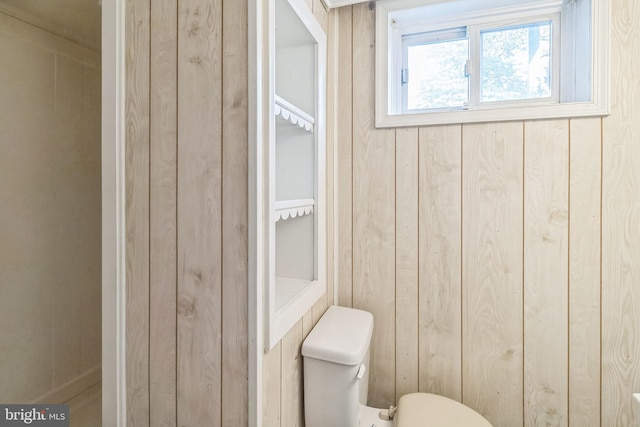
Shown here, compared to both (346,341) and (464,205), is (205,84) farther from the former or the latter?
(464,205)

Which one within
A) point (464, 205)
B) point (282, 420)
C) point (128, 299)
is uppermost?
point (464, 205)

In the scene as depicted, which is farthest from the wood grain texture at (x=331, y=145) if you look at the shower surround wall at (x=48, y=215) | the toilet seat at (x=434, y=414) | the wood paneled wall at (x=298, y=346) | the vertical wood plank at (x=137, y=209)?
the shower surround wall at (x=48, y=215)

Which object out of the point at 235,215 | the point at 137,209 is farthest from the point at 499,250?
the point at 137,209

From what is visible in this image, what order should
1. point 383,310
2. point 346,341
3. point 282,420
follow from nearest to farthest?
1. point 282,420
2. point 346,341
3. point 383,310

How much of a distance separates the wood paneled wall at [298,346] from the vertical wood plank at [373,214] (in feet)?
0.34

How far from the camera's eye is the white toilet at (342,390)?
3.23ft

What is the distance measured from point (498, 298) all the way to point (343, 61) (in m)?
1.19

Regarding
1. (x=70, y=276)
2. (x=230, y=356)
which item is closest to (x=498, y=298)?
(x=230, y=356)

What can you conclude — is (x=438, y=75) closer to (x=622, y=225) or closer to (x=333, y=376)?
(x=622, y=225)

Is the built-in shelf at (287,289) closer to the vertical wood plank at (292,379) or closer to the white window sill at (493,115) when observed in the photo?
the vertical wood plank at (292,379)

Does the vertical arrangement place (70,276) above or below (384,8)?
below

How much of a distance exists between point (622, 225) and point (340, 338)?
108 centimetres

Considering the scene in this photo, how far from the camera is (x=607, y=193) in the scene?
1.09 m

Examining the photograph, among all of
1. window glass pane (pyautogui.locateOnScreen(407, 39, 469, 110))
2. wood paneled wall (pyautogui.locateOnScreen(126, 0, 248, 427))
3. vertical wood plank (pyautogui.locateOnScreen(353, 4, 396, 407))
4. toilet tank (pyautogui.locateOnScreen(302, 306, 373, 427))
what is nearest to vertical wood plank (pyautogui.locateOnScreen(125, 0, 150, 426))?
wood paneled wall (pyautogui.locateOnScreen(126, 0, 248, 427))
